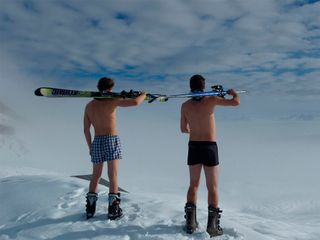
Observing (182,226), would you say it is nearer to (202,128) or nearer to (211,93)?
(202,128)

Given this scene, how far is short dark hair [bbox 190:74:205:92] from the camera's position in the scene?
7.17 metres

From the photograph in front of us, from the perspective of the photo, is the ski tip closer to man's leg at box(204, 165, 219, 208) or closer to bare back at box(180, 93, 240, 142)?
bare back at box(180, 93, 240, 142)

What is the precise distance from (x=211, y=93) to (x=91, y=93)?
2.46 meters

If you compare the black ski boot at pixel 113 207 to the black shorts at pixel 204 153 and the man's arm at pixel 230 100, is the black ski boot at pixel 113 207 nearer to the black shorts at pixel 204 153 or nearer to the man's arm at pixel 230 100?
the black shorts at pixel 204 153

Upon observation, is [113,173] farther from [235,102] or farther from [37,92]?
[235,102]

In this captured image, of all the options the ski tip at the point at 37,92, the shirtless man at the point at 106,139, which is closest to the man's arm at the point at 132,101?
the shirtless man at the point at 106,139

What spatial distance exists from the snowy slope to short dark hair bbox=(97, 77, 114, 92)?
9.15 feet

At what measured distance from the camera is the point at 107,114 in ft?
25.0

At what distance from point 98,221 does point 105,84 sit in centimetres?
288

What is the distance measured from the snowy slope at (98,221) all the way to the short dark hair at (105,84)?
279 centimetres

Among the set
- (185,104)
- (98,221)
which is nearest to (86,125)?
(98,221)

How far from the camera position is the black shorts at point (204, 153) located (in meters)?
7.14

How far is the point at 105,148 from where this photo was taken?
7605 millimetres

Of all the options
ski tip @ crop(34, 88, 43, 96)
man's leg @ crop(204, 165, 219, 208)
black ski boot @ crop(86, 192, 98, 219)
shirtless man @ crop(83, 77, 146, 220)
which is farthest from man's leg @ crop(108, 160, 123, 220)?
ski tip @ crop(34, 88, 43, 96)
